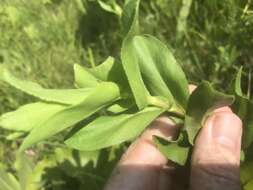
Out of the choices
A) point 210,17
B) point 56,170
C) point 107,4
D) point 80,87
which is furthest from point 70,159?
point 80,87

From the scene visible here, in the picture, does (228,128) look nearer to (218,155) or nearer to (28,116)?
(218,155)

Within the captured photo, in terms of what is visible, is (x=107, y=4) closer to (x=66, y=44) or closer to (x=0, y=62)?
(x=66, y=44)

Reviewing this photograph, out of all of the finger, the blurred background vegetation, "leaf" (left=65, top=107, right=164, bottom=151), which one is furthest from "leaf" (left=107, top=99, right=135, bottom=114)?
the blurred background vegetation

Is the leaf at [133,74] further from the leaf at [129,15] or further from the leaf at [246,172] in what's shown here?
the leaf at [246,172]

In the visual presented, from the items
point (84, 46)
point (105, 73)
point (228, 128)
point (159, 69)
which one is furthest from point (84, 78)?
point (84, 46)

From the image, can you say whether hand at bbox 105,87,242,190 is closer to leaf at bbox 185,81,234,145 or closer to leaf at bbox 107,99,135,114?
leaf at bbox 185,81,234,145
